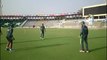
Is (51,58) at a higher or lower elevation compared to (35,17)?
higher

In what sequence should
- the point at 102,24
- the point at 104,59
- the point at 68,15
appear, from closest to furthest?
1. the point at 104,59
2. the point at 102,24
3. the point at 68,15

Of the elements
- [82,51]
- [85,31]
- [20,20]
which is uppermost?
[85,31]

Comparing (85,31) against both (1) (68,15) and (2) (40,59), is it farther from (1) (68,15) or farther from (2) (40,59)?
(1) (68,15)

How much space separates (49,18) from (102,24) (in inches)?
3347

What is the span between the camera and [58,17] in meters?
149

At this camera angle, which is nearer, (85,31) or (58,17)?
(85,31)

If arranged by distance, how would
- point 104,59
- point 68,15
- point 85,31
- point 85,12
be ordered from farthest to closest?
point 68,15 → point 85,12 → point 85,31 → point 104,59

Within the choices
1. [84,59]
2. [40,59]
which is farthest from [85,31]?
[40,59]

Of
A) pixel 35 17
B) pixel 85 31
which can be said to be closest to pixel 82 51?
pixel 85 31

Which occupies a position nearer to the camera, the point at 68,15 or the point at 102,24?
the point at 102,24

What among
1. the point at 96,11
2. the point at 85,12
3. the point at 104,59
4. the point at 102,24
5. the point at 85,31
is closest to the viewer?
the point at 104,59

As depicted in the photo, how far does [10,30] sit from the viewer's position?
53.8 ft

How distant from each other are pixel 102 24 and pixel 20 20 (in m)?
86.8

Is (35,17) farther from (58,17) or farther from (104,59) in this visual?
(104,59)
